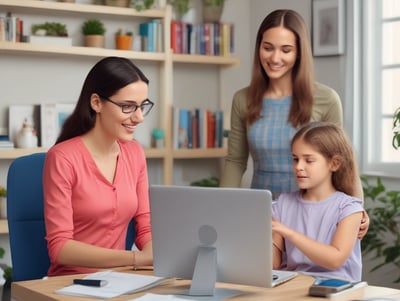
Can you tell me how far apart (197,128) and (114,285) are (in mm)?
3140

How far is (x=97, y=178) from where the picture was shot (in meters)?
2.56

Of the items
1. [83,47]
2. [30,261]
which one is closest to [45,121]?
[83,47]

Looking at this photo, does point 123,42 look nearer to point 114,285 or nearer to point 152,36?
point 152,36

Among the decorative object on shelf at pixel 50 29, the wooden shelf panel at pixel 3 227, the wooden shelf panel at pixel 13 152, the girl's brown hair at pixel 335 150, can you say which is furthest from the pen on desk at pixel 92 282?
the decorative object on shelf at pixel 50 29

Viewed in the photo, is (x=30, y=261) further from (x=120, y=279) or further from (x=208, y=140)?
(x=208, y=140)

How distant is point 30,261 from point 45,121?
216 centimetres

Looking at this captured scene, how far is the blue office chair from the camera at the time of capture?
2.62 meters

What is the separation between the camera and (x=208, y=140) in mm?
5328

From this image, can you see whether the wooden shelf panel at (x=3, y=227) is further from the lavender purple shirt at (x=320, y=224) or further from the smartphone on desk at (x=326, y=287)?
the smartphone on desk at (x=326, y=287)

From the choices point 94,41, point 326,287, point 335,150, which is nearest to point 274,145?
point 335,150

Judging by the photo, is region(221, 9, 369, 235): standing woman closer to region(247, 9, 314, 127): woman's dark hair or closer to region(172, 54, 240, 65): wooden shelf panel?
region(247, 9, 314, 127): woman's dark hair

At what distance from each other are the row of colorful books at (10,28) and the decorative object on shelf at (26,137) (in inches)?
19.0

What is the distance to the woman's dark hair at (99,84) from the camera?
252 centimetres

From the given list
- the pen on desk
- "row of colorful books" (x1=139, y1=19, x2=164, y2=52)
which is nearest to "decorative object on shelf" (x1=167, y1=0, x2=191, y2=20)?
"row of colorful books" (x1=139, y1=19, x2=164, y2=52)
